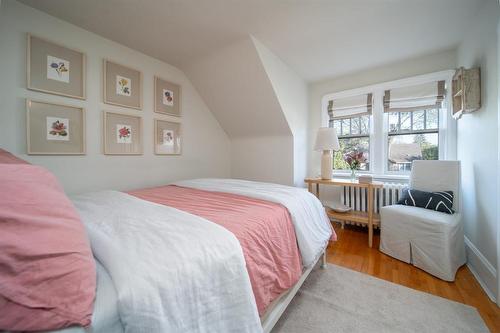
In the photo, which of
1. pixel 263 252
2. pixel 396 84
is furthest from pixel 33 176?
pixel 396 84

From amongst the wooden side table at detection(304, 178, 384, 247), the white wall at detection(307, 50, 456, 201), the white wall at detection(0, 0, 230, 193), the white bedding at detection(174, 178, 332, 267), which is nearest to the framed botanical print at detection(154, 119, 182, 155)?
the white wall at detection(0, 0, 230, 193)

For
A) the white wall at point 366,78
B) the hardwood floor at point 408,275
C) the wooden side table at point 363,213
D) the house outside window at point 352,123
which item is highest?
the white wall at point 366,78

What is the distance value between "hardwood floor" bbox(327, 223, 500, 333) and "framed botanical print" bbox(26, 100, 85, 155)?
272 cm

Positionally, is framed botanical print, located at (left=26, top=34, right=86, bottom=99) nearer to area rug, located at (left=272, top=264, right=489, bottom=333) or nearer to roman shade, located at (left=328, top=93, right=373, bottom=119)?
area rug, located at (left=272, top=264, right=489, bottom=333)

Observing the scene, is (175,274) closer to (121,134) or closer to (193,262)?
(193,262)

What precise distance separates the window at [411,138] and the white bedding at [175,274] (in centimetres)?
290

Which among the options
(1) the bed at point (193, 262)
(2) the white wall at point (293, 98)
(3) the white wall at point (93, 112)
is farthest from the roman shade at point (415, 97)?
(3) the white wall at point (93, 112)

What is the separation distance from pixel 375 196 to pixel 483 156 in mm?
1132

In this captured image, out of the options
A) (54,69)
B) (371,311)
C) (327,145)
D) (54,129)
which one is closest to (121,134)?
(54,129)

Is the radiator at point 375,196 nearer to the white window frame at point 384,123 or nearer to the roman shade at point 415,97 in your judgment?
the white window frame at point 384,123

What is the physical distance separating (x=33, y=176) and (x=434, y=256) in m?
2.68

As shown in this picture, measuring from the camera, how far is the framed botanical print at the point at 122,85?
6.74 ft

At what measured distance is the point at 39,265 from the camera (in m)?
0.46

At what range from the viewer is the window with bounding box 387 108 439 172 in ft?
8.42
